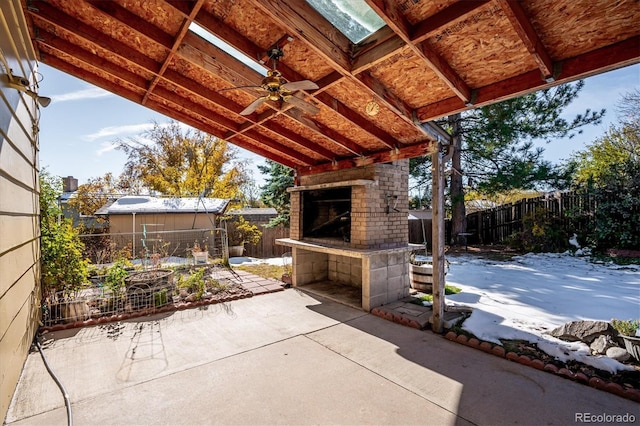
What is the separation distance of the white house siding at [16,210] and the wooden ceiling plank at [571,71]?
4606 millimetres

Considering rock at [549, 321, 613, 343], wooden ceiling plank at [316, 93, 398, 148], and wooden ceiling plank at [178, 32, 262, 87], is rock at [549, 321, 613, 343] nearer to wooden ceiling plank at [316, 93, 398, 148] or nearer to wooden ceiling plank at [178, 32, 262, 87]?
wooden ceiling plank at [316, 93, 398, 148]

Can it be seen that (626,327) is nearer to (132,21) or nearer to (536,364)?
(536,364)

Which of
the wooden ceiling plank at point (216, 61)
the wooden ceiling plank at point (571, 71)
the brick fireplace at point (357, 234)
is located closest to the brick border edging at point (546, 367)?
the brick fireplace at point (357, 234)

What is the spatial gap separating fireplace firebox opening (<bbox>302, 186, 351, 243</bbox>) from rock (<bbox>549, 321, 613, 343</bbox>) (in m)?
3.78

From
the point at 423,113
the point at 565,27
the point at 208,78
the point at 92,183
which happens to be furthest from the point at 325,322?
the point at 92,183

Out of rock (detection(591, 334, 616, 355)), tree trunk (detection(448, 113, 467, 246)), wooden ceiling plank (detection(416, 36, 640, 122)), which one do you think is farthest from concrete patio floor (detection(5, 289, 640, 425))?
tree trunk (detection(448, 113, 467, 246))

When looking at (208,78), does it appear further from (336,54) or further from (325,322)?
(325,322)

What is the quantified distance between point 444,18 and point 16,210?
4331 millimetres

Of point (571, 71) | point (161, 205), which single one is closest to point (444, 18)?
point (571, 71)

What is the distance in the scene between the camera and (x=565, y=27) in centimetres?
241

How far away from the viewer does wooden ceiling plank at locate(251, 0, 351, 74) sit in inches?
101

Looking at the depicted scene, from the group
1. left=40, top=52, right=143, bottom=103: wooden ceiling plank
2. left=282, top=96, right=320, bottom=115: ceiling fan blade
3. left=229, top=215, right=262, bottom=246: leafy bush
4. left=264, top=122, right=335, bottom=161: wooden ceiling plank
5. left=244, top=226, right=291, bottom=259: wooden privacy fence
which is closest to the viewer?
left=282, top=96, right=320, bottom=115: ceiling fan blade

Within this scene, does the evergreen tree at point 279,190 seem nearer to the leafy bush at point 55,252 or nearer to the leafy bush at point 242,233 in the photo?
the leafy bush at point 242,233

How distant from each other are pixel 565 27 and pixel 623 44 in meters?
0.50
